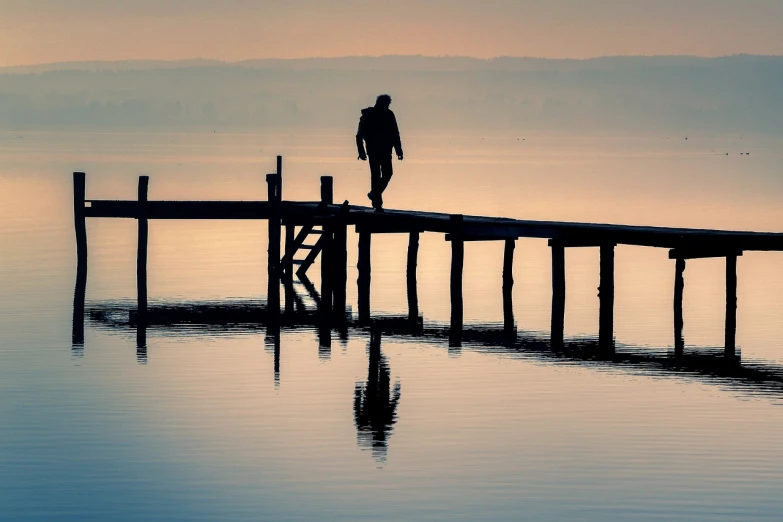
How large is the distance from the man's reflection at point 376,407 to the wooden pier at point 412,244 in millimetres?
2897

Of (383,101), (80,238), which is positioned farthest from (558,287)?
(80,238)

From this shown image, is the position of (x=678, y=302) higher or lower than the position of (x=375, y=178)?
lower

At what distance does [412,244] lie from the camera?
103 feet

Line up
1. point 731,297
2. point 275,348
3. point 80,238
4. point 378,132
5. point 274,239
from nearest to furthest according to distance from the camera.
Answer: point 275,348, point 731,297, point 378,132, point 274,239, point 80,238

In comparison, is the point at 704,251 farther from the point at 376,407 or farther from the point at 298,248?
the point at 298,248

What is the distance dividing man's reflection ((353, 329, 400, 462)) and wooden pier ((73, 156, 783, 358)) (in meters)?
2.90

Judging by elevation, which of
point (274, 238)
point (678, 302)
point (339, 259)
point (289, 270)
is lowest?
point (678, 302)

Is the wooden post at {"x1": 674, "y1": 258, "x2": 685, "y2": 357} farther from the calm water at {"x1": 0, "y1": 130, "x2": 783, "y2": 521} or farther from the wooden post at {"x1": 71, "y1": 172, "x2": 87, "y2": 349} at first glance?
the wooden post at {"x1": 71, "y1": 172, "x2": 87, "y2": 349}

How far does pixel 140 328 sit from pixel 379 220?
5.39 m

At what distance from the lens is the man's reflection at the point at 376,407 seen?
16.6 m

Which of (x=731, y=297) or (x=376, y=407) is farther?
(x=731, y=297)

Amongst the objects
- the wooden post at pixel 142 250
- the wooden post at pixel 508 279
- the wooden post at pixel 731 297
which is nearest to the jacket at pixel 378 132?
the wooden post at pixel 508 279

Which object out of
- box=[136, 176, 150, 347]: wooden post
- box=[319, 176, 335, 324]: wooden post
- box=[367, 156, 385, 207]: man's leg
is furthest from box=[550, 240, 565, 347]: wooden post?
box=[136, 176, 150, 347]: wooden post

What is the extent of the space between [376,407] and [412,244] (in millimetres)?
12873
